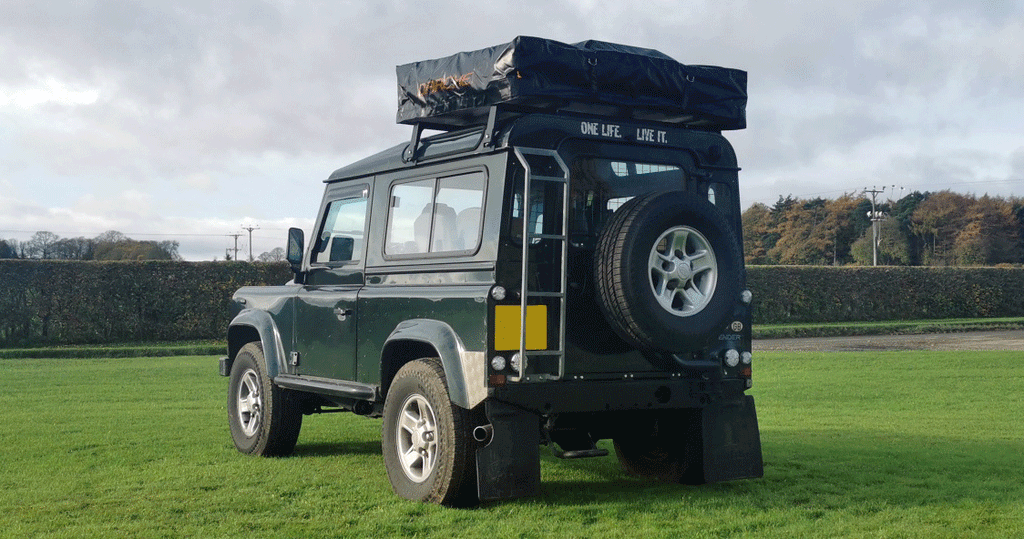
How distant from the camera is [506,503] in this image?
6918mm

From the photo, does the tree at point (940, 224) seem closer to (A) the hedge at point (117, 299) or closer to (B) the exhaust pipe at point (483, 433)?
(A) the hedge at point (117, 299)

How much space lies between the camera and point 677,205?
6648 mm

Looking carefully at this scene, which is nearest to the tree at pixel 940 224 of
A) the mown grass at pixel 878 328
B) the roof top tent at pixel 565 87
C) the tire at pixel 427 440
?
the mown grass at pixel 878 328

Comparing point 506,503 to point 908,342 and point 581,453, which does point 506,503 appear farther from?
point 908,342

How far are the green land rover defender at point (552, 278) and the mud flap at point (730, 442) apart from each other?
0.01m

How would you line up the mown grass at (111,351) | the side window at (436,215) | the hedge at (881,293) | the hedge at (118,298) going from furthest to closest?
the hedge at (881,293) < the hedge at (118,298) < the mown grass at (111,351) < the side window at (436,215)

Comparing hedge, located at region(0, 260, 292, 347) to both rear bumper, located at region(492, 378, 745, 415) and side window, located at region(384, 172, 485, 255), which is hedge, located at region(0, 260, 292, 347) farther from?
rear bumper, located at region(492, 378, 745, 415)

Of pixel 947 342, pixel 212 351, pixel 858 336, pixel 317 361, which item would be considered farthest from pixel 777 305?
pixel 317 361

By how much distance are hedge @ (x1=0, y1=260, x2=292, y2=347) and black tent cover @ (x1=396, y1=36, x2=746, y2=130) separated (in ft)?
70.6

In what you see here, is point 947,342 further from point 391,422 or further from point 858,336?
point 391,422

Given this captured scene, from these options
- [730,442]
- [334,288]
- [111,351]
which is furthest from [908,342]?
[334,288]

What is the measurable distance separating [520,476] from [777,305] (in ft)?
104

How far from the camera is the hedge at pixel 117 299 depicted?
26594 millimetres

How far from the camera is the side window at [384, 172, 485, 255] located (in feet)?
22.8
